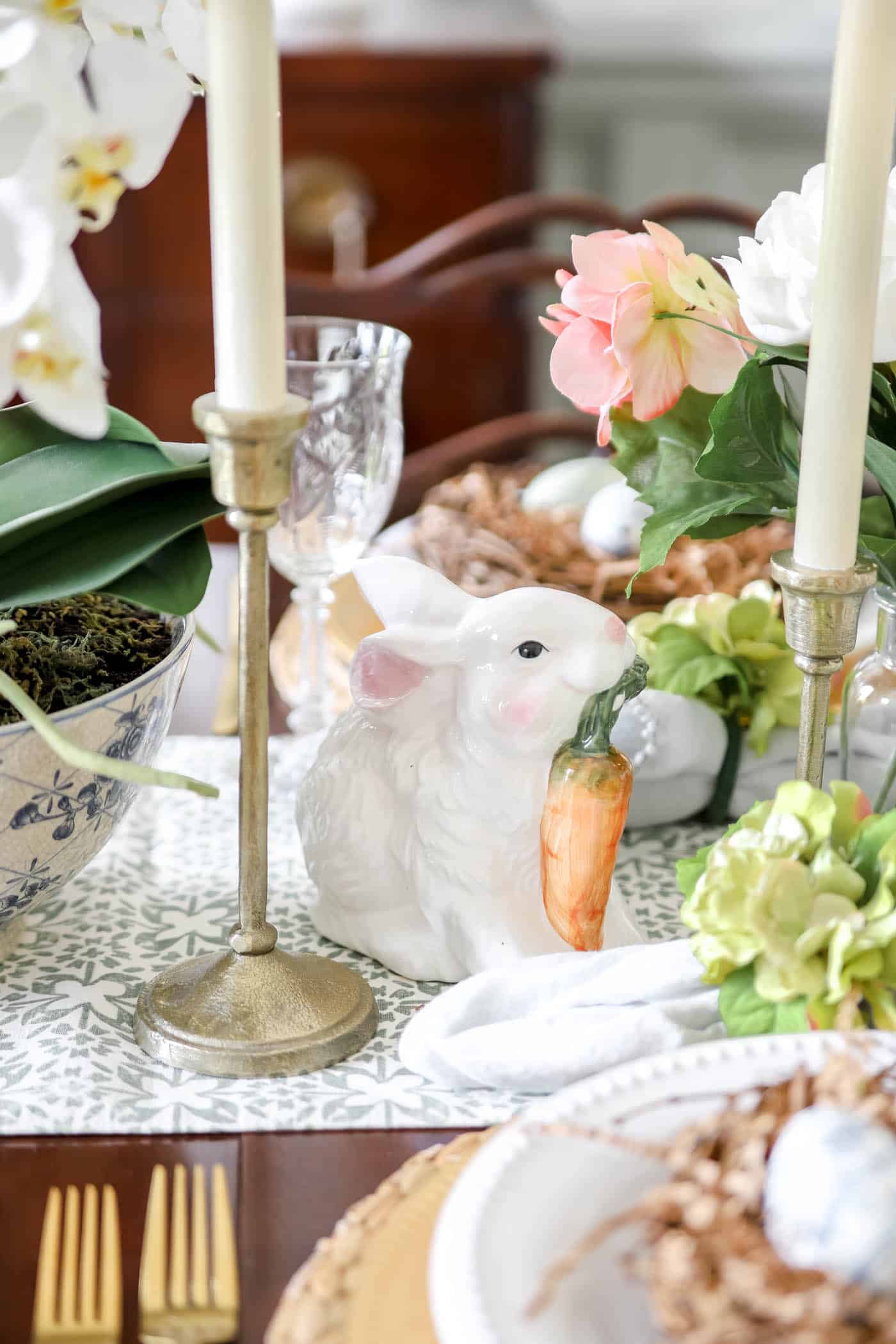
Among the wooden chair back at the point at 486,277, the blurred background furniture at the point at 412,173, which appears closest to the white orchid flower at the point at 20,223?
the wooden chair back at the point at 486,277

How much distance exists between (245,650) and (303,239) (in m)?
1.86

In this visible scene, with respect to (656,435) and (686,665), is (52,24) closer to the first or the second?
(656,435)

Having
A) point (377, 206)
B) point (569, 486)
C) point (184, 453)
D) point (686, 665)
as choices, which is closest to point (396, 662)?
point (184, 453)

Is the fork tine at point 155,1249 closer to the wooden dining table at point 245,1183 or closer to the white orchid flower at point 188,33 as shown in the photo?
the wooden dining table at point 245,1183

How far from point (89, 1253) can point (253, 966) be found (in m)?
0.14

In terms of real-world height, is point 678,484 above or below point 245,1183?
above

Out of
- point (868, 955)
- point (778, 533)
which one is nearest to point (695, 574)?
point (778, 533)

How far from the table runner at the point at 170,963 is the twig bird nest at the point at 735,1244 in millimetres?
125

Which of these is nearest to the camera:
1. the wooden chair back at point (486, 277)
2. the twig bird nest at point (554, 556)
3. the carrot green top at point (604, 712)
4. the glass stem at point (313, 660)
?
the carrot green top at point (604, 712)

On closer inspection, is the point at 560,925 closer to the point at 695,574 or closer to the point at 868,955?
the point at 868,955

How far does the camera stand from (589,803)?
0.54 m

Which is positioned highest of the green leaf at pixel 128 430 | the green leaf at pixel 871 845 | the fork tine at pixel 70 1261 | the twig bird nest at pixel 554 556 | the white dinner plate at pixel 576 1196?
the green leaf at pixel 128 430

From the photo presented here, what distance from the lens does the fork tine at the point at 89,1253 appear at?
0.41 meters

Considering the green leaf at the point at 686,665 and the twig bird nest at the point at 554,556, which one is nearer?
the green leaf at the point at 686,665
